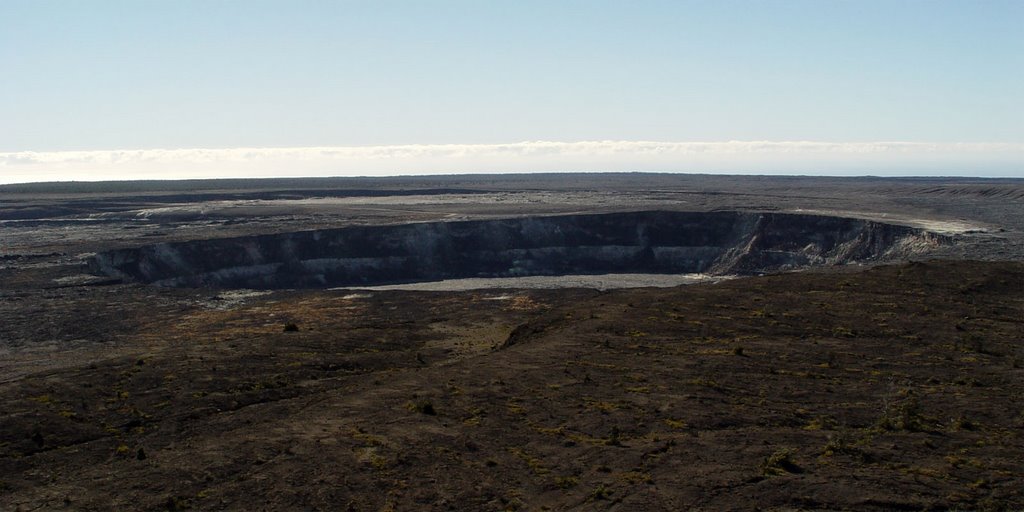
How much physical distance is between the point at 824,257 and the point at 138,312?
202ft

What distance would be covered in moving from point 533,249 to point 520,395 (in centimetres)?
6782

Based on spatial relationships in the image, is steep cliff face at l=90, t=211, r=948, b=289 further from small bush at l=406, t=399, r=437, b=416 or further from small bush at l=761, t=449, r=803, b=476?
small bush at l=761, t=449, r=803, b=476

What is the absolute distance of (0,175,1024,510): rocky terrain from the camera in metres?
19.9

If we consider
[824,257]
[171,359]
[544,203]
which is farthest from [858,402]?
[544,203]

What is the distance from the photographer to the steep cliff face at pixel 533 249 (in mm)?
78125

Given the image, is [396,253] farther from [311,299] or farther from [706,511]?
[706,511]

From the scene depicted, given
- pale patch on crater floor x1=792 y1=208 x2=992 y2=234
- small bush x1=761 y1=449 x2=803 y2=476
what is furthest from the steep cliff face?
small bush x1=761 y1=449 x2=803 y2=476

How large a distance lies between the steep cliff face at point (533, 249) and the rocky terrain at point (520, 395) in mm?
15662

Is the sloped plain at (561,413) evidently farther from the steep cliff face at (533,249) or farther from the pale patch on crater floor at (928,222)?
the pale patch on crater floor at (928,222)

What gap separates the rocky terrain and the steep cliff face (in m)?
15.7

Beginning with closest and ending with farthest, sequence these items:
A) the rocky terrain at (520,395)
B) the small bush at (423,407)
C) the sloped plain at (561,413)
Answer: the sloped plain at (561,413)
the rocky terrain at (520,395)
the small bush at (423,407)

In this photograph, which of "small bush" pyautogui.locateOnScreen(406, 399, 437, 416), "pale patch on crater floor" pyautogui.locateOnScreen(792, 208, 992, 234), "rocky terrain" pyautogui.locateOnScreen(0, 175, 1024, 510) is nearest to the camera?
"rocky terrain" pyautogui.locateOnScreen(0, 175, 1024, 510)

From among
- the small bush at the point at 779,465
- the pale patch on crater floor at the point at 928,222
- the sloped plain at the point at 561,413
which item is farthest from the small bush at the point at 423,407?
the pale patch on crater floor at the point at 928,222

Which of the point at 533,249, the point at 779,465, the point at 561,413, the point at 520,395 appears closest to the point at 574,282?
the point at 533,249
